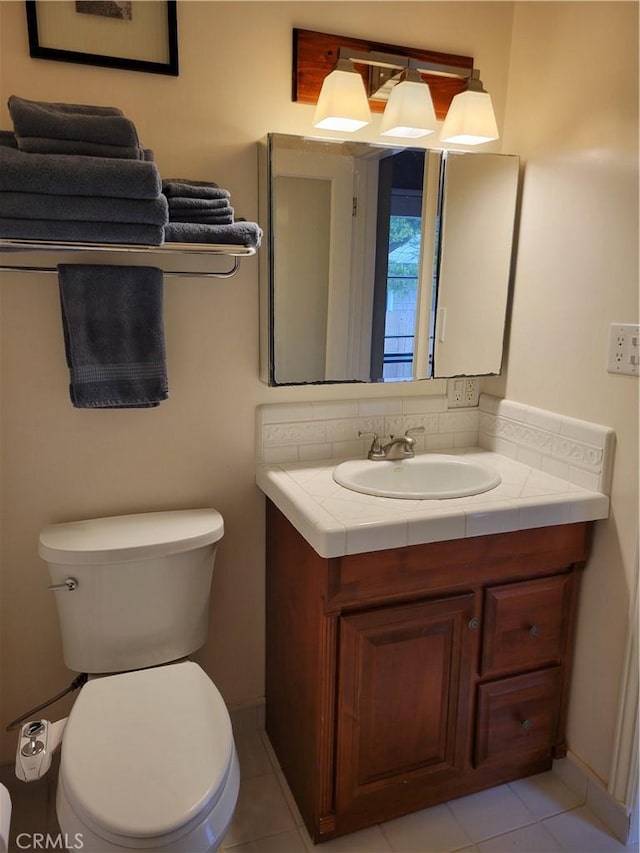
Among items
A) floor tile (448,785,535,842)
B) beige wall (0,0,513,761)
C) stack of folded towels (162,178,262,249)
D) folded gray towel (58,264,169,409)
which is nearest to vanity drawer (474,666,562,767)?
floor tile (448,785,535,842)

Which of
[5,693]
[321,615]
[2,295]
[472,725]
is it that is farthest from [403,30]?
[5,693]

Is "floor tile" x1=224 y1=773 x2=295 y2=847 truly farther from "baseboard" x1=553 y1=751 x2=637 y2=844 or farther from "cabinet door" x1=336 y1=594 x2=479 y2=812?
"baseboard" x1=553 y1=751 x2=637 y2=844

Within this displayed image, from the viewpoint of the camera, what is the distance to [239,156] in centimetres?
162

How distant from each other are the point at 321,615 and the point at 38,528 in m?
0.77

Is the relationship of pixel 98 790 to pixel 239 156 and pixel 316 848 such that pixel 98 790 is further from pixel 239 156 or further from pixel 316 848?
pixel 239 156

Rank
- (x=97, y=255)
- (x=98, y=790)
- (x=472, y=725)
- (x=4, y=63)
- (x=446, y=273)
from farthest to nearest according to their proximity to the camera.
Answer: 1. (x=446, y=273)
2. (x=472, y=725)
3. (x=97, y=255)
4. (x=4, y=63)
5. (x=98, y=790)

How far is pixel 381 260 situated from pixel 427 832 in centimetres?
151

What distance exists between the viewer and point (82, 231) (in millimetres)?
1281

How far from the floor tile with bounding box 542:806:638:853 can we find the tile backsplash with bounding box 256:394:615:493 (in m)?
0.87

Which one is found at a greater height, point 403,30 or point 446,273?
point 403,30

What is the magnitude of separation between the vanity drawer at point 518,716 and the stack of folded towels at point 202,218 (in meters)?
1.29

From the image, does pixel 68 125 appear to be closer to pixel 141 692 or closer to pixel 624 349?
pixel 141 692

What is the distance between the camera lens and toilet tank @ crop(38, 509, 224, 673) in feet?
4.91

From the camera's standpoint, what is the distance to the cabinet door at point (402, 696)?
1479 millimetres
